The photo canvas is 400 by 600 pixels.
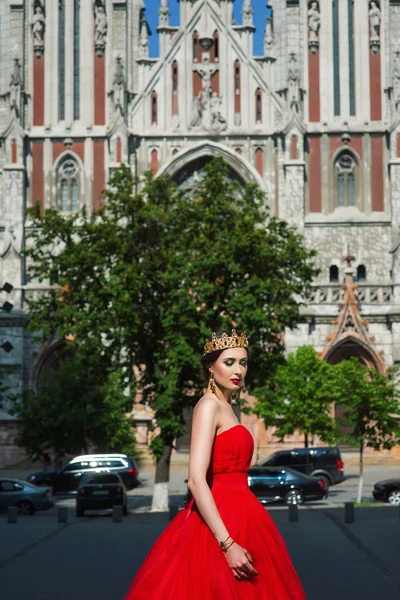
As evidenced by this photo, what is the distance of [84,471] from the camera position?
125 feet

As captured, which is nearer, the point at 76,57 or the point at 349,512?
the point at 349,512

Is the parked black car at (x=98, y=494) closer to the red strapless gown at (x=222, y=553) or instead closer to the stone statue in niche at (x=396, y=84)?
the red strapless gown at (x=222, y=553)

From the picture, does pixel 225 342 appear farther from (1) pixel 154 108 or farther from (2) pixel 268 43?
(2) pixel 268 43

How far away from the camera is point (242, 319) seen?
29844 millimetres

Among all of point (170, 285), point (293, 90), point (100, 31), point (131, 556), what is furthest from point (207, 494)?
point (100, 31)

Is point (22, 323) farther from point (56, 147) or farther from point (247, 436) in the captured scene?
point (247, 436)

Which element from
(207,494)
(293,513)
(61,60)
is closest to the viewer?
(207,494)

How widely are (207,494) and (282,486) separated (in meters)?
26.5

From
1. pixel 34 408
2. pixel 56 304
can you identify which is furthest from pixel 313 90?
pixel 56 304

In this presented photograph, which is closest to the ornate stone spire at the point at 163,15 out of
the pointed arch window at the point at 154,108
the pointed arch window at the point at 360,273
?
the pointed arch window at the point at 154,108

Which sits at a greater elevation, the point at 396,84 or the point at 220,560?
the point at 396,84

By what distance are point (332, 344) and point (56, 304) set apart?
64.7 feet

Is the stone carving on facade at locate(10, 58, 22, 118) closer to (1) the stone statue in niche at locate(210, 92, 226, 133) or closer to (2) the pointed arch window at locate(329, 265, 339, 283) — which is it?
(1) the stone statue in niche at locate(210, 92, 226, 133)

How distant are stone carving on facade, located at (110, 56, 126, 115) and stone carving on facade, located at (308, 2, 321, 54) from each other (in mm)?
8738
